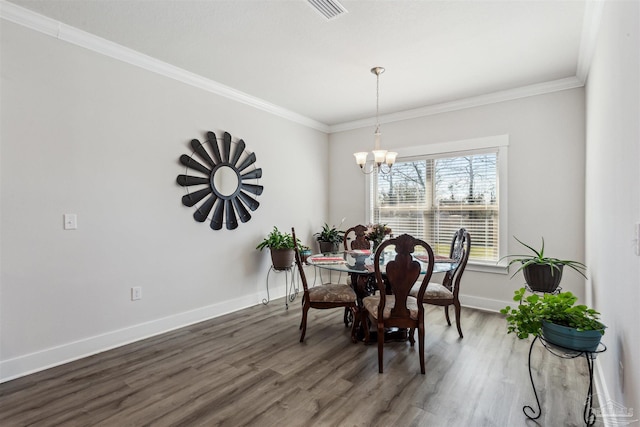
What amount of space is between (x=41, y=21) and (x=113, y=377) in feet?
8.86

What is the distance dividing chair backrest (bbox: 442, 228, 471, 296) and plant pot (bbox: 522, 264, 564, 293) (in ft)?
1.56

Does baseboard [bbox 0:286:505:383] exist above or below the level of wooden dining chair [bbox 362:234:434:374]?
below

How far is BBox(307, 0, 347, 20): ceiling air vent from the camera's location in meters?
2.21

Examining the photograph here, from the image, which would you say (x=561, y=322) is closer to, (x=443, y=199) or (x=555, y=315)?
(x=555, y=315)

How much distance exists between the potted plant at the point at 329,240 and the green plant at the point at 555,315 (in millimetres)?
3088

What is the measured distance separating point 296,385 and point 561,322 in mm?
1657

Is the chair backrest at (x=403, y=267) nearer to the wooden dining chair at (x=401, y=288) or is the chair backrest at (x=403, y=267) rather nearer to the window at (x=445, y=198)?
the wooden dining chair at (x=401, y=288)

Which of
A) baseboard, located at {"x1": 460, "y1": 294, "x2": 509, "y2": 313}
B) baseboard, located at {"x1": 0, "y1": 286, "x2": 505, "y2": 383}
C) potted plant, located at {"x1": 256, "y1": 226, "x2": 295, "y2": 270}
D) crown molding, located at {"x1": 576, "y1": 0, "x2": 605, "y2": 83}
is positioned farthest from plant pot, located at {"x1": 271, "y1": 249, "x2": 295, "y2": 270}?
crown molding, located at {"x1": 576, "y1": 0, "x2": 605, "y2": 83}

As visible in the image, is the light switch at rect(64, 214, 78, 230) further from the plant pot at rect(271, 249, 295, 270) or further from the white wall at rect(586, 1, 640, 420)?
the white wall at rect(586, 1, 640, 420)

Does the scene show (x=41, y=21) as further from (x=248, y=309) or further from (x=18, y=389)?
(x=248, y=309)

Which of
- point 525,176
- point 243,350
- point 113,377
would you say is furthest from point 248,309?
point 525,176

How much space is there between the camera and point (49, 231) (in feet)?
8.20

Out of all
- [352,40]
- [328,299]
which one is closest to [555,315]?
[328,299]

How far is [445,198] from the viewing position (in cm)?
430
